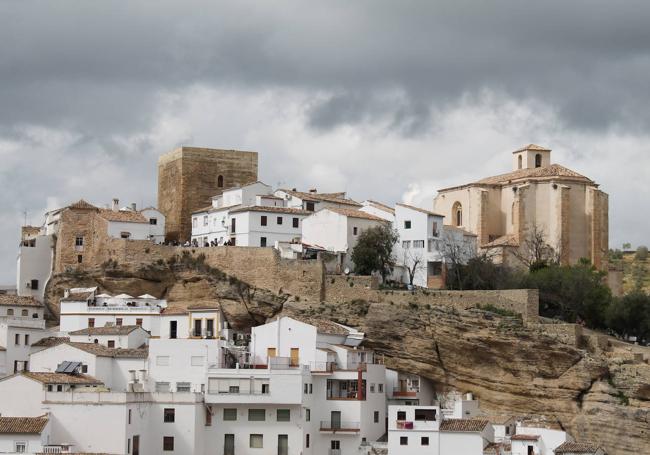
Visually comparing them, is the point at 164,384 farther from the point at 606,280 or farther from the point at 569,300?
the point at 606,280

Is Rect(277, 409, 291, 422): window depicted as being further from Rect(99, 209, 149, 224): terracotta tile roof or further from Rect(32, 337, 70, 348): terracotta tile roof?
Rect(99, 209, 149, 224): terracotta tile roof

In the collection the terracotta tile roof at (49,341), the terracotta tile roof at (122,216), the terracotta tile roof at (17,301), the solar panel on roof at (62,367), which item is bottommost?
the solar panel on roof at (62,367)

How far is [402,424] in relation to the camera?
216 ft

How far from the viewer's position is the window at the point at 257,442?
64.7m

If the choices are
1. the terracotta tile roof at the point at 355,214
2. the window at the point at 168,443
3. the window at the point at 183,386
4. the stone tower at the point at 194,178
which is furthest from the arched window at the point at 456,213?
the window at the point at 168,443

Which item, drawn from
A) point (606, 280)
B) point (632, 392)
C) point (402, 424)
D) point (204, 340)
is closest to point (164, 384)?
point (204, 340)

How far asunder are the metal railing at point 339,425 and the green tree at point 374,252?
1066 cm

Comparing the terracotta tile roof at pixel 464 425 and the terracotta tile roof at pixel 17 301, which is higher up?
the terracotta tile roof at pixel 17 301

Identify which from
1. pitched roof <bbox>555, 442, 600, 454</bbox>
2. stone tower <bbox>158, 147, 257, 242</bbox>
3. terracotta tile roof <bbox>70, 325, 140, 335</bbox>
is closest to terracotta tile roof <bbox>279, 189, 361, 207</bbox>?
stone tower <bbox>158, 147, 257, 242</bbox>

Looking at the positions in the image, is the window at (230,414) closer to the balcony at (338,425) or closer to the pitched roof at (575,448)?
the balcony at (338,425)

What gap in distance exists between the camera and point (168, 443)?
63.6 m

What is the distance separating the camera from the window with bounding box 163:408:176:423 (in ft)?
210

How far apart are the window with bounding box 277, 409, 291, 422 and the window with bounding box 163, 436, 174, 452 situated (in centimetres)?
453

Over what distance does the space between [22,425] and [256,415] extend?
33.0 feet
